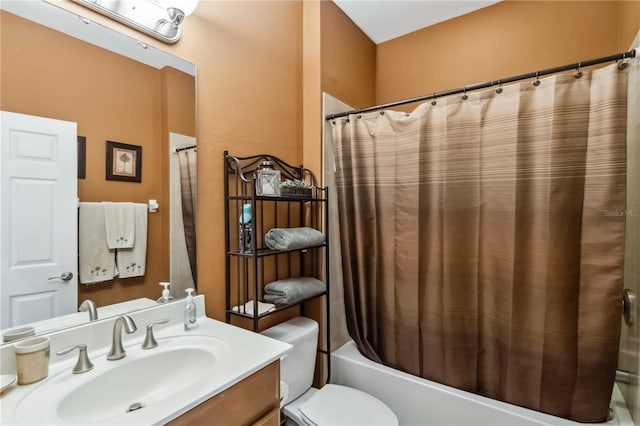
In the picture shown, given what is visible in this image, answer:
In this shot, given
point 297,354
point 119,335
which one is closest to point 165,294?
point 119,335

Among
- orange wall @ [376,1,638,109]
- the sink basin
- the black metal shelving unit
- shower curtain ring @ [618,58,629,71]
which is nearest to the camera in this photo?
the sink basin

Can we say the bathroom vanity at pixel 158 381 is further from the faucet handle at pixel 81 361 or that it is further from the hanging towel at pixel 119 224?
the hanging towel at pixel 119 224

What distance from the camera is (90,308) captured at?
3.36 feet

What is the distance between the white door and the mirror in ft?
0.06

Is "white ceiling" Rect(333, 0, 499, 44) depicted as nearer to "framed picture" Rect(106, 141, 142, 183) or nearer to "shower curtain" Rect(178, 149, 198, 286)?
"shower curtain" Rect(178, 149, 198, 286)

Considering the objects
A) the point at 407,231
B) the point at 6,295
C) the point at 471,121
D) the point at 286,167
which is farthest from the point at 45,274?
the point at 471,121

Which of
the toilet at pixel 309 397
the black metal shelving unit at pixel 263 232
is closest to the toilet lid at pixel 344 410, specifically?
the toilet at pixel 309 397

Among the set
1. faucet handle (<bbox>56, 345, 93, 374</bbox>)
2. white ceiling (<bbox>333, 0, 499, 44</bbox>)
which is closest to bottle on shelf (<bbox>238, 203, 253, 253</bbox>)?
faucet handle (<bbox>56, 345, 93, 374</bbox>)

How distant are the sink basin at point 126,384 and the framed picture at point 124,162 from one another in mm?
608

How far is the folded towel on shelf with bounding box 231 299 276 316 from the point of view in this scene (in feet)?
4.79

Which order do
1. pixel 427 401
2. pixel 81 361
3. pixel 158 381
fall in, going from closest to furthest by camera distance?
pixel 81 361 < pixel 158 381 < pixel 427 401

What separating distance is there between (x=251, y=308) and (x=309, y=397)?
2.00ft

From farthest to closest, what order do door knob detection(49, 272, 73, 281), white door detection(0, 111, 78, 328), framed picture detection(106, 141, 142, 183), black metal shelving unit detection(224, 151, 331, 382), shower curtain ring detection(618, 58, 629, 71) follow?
black metal shelving unit detection(224, 151, 331, 382)
shower curtain ring detection(618, 58, 629, 71)
framed picture detection(106, 141, 142, 183)
door knob detection(49, 272, 73, 281)
white door detection(0, 111, 78, 328)

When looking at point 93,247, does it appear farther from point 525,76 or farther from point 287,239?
point 525,76
